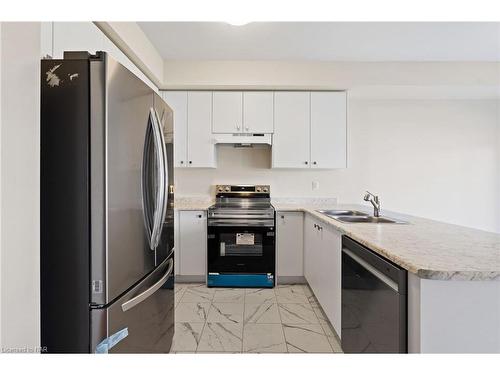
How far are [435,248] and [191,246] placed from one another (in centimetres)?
233

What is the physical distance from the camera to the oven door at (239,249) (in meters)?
2.83

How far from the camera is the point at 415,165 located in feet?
11.5

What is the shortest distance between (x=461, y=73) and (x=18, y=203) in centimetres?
394

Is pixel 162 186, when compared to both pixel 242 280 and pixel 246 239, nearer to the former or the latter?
pixel 246 239

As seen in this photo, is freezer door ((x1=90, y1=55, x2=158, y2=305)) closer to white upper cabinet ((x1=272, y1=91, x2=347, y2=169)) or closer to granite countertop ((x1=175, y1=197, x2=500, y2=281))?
granite countertop ((x1=175, y1=197, x2=500, y2=281))

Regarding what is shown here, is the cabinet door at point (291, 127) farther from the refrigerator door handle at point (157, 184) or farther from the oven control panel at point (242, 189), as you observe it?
the refrigerator door handle at point (157, 184)

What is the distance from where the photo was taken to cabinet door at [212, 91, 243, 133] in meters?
3.12

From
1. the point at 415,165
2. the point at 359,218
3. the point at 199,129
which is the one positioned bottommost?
the point at 359,218

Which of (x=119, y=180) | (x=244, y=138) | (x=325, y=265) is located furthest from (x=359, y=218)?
(x=119, y=180)

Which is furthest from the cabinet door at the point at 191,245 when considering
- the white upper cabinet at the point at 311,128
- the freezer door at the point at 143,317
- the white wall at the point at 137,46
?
the white wall at the point at 137,46

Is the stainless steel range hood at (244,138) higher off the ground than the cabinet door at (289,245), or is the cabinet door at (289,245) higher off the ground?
the stainless steel range hood at (244,138)

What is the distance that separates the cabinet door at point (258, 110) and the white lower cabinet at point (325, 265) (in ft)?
3.90

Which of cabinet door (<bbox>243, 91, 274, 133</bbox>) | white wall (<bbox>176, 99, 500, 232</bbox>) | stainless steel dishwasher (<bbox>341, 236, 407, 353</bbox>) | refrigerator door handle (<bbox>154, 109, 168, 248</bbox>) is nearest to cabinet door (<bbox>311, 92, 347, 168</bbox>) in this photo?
white wall (<bbox>176, 99, 500, 232</bbox>)

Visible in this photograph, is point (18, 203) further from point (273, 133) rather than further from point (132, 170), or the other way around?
point (273, 133)
